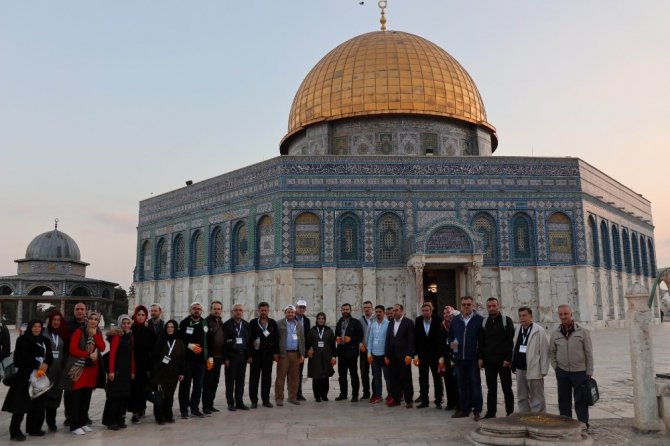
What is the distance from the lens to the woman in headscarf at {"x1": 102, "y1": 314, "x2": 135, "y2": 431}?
6.87m

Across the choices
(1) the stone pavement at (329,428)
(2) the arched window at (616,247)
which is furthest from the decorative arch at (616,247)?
(1) the stone pavement at (329,428)

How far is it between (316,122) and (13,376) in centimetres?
2184

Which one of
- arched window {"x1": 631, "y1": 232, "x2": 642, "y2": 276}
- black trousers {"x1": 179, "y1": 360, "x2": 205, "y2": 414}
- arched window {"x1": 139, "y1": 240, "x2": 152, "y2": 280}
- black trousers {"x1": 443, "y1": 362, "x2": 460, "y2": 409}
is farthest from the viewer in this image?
arched window {"x1": 631, "y1": 232, "x2": 642, "y2": 276}

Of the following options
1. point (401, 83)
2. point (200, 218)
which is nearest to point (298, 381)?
point (200, 218)

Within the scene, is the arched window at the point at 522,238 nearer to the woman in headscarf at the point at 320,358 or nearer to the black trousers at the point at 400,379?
the woman in headscarf at the point at 320,358

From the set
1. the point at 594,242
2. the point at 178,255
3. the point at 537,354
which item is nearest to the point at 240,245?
the point at 178,255

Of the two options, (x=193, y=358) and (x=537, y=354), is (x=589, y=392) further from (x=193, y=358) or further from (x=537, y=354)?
(x=193, y=358)

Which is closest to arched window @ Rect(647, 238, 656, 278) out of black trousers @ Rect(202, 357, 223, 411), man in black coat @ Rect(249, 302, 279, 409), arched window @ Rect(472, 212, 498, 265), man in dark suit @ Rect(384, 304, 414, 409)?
arched window @ Rect(472, 212, 498, 265)

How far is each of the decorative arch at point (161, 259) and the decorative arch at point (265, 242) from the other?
683 cm

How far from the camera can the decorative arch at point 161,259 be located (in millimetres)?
27625

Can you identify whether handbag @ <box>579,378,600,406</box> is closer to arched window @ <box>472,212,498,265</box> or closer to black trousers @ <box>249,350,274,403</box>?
black trousers @ <box>249,350,274,403</box>

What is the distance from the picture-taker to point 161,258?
1101 inches

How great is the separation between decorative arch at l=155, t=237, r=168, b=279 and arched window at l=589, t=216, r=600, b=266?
774 inches

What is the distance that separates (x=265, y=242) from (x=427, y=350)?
15.4 meters
